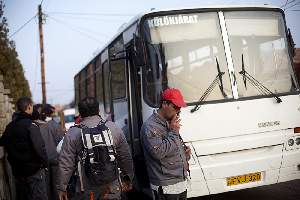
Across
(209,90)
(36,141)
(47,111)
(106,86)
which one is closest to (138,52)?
(209,90)

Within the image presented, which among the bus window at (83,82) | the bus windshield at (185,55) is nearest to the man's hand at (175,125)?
the bus windshield at (185,55)

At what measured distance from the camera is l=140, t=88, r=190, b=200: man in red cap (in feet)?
14.3

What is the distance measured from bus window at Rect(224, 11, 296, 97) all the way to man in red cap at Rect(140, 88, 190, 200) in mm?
2369

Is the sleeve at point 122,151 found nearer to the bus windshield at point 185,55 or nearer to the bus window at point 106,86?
the bus windshield at point 185,55

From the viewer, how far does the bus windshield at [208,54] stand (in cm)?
647

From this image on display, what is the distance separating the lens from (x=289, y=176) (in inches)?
257

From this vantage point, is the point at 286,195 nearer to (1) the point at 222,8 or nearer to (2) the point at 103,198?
(1) the point at 222,8

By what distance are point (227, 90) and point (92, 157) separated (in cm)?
296

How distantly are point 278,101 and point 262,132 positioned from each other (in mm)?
563

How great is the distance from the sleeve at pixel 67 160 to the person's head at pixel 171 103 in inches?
39.7

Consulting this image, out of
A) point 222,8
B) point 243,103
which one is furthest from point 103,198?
point 222,8

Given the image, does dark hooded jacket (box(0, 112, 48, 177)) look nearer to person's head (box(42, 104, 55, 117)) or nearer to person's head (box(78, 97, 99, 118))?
person's head (box(42, 104, 55, 117))

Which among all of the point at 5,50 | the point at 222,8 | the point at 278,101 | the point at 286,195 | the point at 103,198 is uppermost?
the point at 5,50

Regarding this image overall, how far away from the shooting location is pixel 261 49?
6.89m
